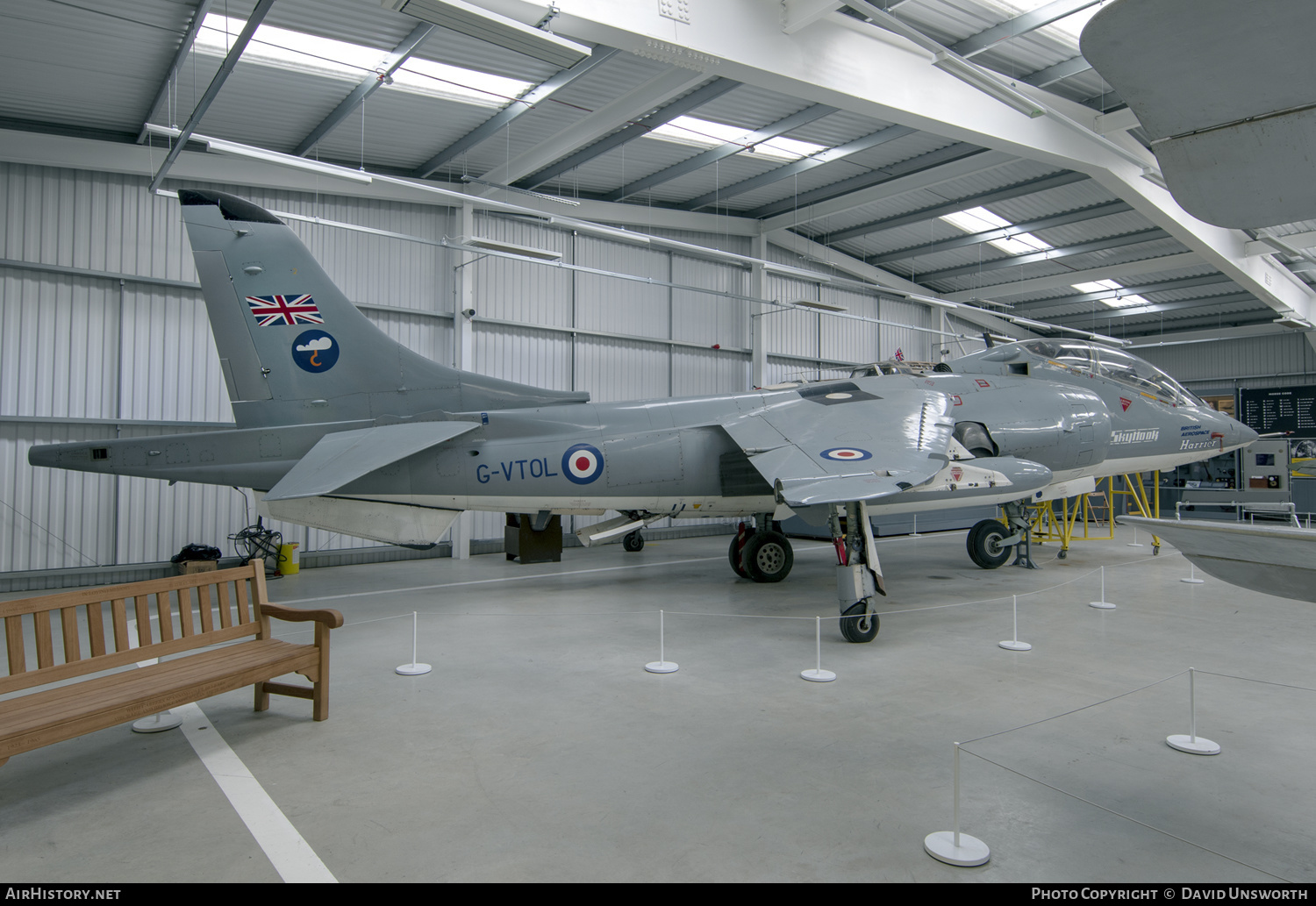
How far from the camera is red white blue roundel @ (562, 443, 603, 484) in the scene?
7488mm

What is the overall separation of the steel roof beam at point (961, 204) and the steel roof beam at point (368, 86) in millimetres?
11884

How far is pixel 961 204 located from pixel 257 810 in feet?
54.9

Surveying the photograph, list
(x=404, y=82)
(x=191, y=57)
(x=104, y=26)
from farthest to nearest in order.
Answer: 1. (x=404, y=82)
2. (x=191, y=57)
3. (x=104, y=26)

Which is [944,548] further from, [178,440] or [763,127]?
[178,440]

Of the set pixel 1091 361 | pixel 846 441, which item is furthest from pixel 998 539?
pixel 846 441

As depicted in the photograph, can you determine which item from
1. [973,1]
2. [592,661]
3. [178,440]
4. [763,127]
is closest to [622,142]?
[763,127]

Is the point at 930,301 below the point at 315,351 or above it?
above

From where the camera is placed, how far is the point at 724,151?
13.0 meters

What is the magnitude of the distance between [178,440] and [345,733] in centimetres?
357

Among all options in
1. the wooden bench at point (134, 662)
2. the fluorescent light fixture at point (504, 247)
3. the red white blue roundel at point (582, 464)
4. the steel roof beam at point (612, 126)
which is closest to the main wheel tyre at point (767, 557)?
the red white blue roundel at point (582, 464)

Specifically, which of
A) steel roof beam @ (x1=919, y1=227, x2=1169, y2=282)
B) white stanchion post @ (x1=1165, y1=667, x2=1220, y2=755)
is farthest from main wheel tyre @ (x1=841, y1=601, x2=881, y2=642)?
steel roof beam @ (x1=919, y1=227, x2=1169, y2=282)

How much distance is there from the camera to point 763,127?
12.2m

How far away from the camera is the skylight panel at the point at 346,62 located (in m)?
8.48

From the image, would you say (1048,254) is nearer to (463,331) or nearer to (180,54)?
(463,331)
